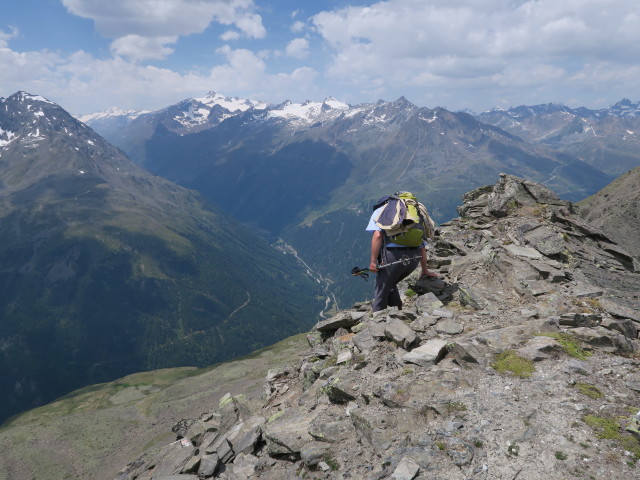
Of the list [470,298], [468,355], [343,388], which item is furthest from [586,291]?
[343,388]

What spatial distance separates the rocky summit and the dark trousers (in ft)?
3.41

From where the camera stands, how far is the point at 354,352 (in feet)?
51.6

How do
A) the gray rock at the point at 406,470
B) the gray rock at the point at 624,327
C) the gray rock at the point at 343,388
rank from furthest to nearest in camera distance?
the gray rock at the point at 624,327, the gray rock at the point at 343,388, the gray rock at the point at 406,470

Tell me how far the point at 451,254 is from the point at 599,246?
1154 cm

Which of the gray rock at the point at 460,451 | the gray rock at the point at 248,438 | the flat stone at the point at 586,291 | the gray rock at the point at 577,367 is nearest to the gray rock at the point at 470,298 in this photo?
the flat stone at the point at 586,291

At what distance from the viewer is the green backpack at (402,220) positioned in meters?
16.6

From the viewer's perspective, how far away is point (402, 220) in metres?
16.5

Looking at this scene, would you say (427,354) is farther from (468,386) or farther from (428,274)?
(428,274)

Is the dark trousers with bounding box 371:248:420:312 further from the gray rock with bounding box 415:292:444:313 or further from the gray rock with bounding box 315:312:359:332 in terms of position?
the gray rock with bounding box 315:312:359:332

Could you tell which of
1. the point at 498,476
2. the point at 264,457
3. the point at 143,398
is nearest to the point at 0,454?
the point at 143,398

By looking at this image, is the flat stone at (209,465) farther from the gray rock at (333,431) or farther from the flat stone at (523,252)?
the flat stone at (523,252)

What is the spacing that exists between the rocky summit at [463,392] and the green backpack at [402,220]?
11.2ft

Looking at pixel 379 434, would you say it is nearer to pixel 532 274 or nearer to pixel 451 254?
pixel 532 274

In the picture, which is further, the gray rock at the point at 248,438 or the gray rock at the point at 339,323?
the gray rock at the point at 339,323
